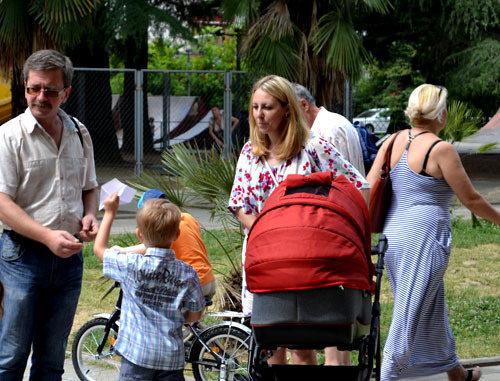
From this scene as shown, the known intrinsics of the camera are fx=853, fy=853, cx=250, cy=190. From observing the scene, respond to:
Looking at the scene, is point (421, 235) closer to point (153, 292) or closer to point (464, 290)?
point (153, 292)

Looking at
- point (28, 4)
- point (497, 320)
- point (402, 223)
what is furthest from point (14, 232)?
point (28, 4)

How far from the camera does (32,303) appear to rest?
13.1 ft

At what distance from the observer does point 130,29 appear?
21.5 meters

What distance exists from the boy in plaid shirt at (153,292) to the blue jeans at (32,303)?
25 centimetres

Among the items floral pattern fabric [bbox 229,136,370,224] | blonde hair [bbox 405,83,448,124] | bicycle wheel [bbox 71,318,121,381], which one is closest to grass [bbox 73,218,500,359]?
bicycle wheel [bbox 71,318,121,381]

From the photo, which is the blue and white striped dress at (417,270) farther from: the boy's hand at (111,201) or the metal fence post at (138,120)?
the metal fence post at (138,120)

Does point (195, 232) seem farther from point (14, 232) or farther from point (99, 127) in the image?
point (99, 127)

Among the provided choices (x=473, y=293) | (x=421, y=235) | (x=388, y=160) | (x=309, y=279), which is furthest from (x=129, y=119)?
(x=309, y=279)

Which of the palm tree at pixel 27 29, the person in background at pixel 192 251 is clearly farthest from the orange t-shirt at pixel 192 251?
the palm tree at pixel 27 29

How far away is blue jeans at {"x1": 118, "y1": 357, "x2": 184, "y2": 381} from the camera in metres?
4.20

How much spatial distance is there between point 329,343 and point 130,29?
1868cm

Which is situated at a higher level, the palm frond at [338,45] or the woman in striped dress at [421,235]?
the palm frond at [338,45]

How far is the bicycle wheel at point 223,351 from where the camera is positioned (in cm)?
545

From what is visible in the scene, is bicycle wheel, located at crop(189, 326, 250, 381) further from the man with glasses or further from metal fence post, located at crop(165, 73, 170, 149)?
metal fence post, located at crop(165, 73, 170, 149)
